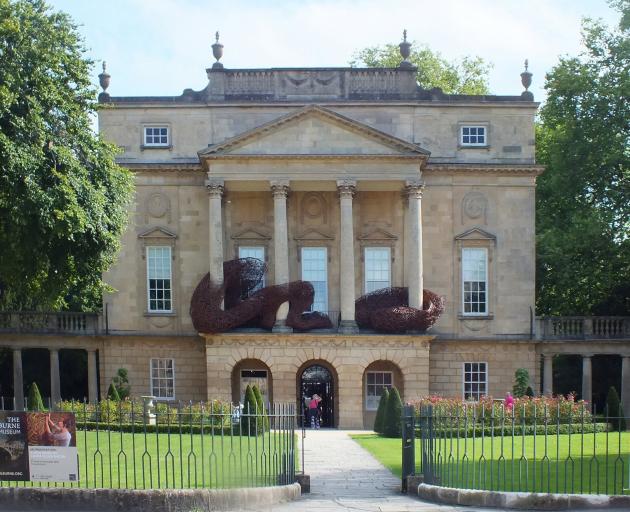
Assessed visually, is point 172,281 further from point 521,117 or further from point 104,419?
point 521,117

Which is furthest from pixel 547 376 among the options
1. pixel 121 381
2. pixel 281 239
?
pixel 121 381

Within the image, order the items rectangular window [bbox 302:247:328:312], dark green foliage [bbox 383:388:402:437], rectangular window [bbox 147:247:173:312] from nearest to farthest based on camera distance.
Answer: dark green foliage [bbox 383:388:402:437] < rectangular window [bbox 302:247:328:312] < rectangular window [bbox 147:247:173:312]

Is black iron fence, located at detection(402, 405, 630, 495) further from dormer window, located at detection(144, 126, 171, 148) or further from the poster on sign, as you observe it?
dormer window, located at detection(144, 126, 171, 148)

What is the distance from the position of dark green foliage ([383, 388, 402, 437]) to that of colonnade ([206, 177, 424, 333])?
21.2 feet

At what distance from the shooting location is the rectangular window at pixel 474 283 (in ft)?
151

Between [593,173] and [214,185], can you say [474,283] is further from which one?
[214,185]

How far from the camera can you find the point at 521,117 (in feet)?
152

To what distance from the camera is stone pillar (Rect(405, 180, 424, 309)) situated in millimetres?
43875

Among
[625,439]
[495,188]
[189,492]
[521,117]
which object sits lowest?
[625,439]

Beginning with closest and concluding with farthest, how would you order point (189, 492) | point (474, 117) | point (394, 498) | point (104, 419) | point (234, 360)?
point (189, 492), point (394, 498), point (104, 419), point (234, 360), point (474, 117)

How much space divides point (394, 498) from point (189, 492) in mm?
5111

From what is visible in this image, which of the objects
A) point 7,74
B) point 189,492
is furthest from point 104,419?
point 189,492

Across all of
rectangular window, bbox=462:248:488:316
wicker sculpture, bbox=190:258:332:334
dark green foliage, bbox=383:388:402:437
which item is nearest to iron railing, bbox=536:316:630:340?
rectangular window, bbox=462:248:488:316

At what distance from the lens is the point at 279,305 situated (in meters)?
43.6
